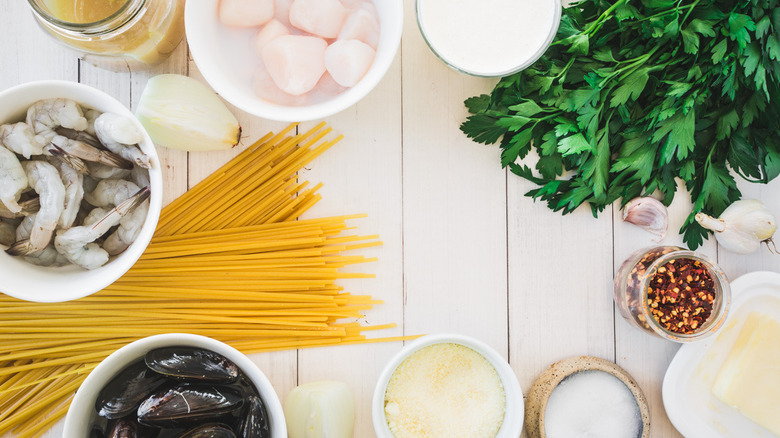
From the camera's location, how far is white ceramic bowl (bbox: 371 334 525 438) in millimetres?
943

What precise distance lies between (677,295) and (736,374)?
0.20 m

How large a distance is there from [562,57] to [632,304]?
0.45m

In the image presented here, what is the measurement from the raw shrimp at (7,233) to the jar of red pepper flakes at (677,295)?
100cm

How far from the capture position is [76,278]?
87 centimetres

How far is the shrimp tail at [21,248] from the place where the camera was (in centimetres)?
84

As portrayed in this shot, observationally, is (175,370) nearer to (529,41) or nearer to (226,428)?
(226,428)

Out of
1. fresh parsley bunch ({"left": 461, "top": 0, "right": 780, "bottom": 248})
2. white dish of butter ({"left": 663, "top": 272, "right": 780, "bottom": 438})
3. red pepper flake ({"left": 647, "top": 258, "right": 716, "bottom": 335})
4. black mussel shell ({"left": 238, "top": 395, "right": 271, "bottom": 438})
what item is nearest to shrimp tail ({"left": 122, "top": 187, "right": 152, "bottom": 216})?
black mussel shell ({"left": 238, "top": 395, "right": 271, "bottom": 438})

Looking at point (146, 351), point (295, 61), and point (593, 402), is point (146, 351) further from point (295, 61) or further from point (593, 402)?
point (593, 402)

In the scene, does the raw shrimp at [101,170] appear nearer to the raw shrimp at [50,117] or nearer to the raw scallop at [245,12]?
the raw shrimp at [50,117]

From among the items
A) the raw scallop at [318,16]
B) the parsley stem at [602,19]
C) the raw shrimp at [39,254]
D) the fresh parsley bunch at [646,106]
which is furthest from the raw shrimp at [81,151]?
the parsley stem at [602,19]

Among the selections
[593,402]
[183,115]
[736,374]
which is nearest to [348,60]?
[183,115]

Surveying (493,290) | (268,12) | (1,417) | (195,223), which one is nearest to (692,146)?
(493,290)

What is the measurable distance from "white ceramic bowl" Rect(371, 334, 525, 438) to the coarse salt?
0.09 metres

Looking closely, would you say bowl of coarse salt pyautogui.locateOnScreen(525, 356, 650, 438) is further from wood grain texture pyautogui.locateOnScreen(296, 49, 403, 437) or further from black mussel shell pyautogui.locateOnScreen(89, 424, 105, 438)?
black mussel shell pyautogui.locateOnScreen(89, 424, 105, 438)
